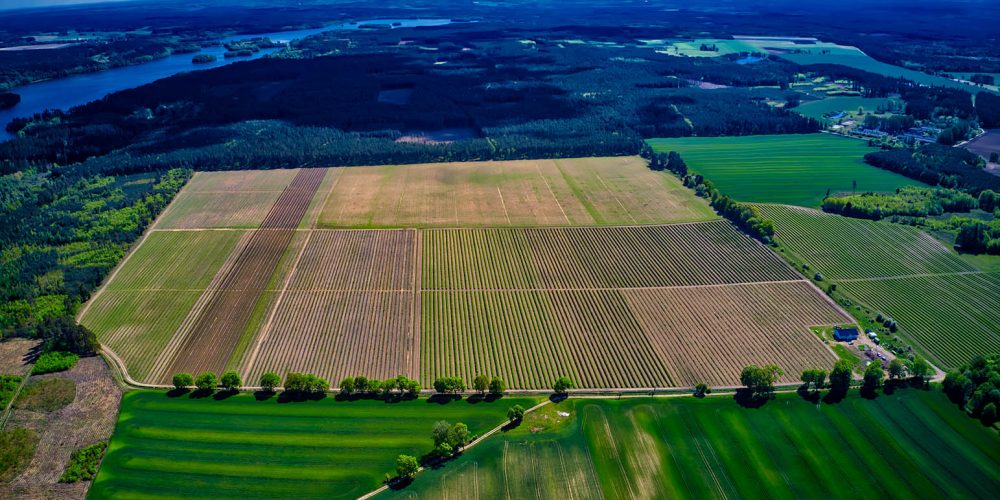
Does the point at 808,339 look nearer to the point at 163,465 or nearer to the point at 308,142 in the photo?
the point at 163,465

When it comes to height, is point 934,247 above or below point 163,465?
above

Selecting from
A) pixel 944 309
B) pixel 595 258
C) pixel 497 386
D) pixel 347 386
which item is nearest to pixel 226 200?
pixel 347 386

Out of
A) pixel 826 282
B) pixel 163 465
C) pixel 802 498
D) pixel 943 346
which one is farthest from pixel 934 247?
pixel 163 465

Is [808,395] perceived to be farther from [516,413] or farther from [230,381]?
[230,381]

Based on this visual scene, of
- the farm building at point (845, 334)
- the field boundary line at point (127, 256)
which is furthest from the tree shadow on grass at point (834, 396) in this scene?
the field boundary line at point (127, 256)

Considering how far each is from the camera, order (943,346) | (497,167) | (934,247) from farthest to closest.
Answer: (497,167) < (934,247) < (943,346)

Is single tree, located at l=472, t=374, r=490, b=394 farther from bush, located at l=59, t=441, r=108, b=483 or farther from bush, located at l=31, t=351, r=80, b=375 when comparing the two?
bush, located at l=31, t=351, r=80, b=375
